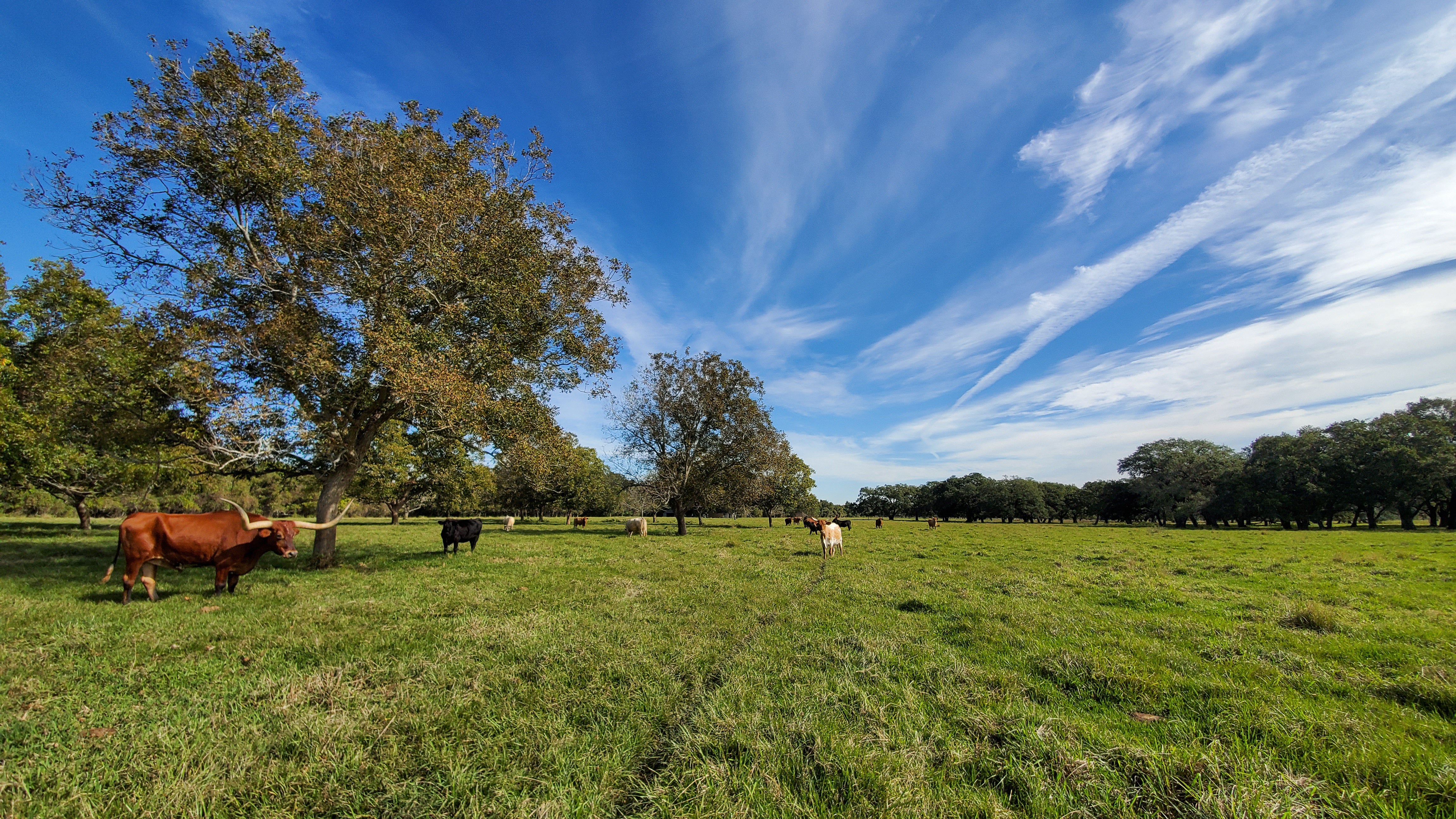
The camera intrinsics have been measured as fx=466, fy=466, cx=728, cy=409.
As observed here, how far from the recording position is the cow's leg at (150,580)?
29.4 ft

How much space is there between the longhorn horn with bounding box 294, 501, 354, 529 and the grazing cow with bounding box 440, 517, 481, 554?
240 inches

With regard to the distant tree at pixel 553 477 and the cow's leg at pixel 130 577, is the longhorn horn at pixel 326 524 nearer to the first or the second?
the cow's leg at pixel 130 577

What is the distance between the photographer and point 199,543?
9562mm

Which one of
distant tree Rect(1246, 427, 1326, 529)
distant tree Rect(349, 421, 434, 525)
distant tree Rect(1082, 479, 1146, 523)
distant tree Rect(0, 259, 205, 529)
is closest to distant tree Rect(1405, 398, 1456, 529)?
distant tree Rect(1246, 427, 1326, 529)

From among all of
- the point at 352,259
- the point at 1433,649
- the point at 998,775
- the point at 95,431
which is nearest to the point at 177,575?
the point at 95,431

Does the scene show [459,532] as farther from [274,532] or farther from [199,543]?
[199,543]

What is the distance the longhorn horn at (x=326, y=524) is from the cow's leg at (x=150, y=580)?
7.52 feet

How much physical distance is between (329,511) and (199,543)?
531 centimetres

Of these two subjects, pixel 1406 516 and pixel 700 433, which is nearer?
pixel 700 433

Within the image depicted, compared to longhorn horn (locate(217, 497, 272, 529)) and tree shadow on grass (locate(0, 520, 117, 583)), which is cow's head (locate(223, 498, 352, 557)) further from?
tree shadow on grass (locate(0, 520, 117, 583))

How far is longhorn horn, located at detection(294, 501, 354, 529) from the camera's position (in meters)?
11.5

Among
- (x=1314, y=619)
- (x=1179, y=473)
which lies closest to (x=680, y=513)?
(x=1314, y=619)

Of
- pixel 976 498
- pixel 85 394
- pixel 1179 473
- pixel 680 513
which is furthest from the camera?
pixel 976 498

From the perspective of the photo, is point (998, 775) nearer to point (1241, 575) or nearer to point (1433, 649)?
point (1433, 649)
